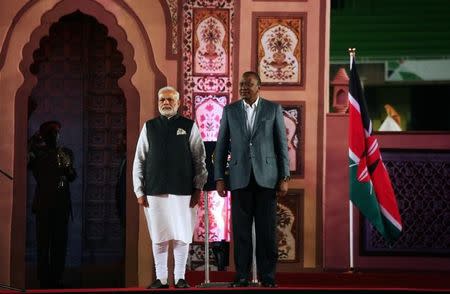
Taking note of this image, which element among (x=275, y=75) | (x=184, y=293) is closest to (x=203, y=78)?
(x=275, y=75)

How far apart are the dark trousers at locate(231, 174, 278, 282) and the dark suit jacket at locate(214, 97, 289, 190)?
0.07 meters

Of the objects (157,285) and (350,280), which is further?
(350,280)

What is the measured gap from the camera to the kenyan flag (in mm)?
8219

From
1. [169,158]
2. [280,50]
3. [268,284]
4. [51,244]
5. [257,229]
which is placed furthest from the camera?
[51,244]

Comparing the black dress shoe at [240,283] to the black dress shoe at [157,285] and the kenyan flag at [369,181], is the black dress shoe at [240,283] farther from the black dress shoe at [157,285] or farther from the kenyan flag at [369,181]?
the kenyan flag at [369,181]

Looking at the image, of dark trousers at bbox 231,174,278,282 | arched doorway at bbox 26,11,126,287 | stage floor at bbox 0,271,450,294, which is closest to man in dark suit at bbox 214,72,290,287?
dark trousers at bbox 231,174,278,282

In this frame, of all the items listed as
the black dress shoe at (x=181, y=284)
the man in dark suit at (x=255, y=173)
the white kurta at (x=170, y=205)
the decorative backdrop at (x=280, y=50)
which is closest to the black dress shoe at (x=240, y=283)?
the man in dark suit at (x=255, y=173)

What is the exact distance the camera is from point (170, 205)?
7004mm

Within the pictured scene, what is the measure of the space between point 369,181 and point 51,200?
279cm

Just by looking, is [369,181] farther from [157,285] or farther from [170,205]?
[157,285]

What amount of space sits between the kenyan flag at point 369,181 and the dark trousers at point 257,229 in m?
1.53

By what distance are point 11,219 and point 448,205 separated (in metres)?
3.59

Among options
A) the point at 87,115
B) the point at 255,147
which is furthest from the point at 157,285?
the point at 87,115

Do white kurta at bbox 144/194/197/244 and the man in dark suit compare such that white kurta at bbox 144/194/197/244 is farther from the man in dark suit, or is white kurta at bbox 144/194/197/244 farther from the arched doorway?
the arched doorway
